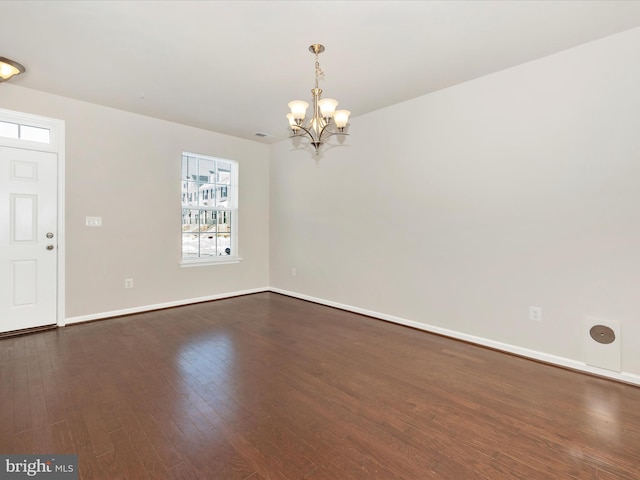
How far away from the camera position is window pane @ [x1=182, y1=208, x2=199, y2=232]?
4977 millimetres

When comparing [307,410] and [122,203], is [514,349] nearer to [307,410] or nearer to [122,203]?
[307,410]

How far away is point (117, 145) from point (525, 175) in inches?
189

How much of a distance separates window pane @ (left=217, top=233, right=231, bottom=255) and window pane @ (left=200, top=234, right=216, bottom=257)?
11cm

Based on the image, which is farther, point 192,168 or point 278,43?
point 192,168

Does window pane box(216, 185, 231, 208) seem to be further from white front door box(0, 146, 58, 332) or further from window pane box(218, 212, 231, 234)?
white front door box(0, 146, 58, 332)

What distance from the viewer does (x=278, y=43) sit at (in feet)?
8.61

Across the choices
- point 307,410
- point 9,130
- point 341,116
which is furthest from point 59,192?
point 307,410

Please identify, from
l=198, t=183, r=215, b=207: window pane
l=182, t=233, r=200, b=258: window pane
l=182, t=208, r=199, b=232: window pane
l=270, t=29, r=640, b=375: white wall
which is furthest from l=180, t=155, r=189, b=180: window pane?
l=270, t=29, r=640, b=375: white wall

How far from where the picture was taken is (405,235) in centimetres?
390

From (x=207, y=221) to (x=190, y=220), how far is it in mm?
283

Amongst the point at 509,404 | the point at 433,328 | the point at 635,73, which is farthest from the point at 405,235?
the point at 635,73

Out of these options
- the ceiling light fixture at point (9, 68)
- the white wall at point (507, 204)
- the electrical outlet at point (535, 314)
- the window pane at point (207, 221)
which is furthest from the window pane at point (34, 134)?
the electrical outlet at point (535, 314)

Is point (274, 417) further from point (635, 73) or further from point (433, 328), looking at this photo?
point (635, 73)

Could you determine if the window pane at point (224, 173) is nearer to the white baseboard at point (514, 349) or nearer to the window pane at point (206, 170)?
the window pane at point (206, 170)
